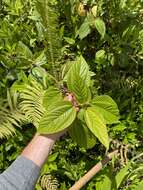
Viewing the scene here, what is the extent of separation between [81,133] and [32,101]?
509 mm

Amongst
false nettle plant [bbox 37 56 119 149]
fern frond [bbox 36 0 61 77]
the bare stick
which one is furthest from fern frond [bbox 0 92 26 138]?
fern frond [bbox 36 0 61 77]

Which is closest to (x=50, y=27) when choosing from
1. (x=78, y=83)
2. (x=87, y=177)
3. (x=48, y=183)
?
(x=78, y=83)

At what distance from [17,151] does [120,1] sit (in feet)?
2.97

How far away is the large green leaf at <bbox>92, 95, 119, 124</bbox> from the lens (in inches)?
58.6

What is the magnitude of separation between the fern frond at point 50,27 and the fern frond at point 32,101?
56cm

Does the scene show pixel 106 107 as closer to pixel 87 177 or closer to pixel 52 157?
pixel 87 177

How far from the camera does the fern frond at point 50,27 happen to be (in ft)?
3.98

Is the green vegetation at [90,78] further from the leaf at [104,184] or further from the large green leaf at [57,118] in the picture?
the large green leaf at [57,118]

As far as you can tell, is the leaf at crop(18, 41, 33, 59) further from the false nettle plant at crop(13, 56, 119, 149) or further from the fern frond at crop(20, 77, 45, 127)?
the false nettle plant at crop(13, 56, 119, 149)

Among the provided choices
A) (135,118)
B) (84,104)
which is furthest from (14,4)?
(84,104)

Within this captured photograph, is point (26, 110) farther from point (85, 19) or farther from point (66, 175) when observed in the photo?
point (85, 19)

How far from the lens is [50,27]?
49.4 inches

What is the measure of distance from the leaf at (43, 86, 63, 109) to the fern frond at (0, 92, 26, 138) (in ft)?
2.02

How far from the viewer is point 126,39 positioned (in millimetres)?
2256
